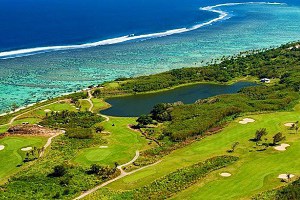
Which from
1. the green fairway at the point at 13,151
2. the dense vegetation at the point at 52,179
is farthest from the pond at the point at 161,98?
the dense vegetation at the point at 52,179

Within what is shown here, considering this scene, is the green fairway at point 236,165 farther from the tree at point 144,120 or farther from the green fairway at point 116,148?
the tree at point 144,120

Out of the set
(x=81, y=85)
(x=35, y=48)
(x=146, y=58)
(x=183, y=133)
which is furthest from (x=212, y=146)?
(x=35, y=48)

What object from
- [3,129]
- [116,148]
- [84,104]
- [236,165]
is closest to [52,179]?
[116,148]

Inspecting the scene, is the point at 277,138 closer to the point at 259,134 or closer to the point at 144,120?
the point at 259,134

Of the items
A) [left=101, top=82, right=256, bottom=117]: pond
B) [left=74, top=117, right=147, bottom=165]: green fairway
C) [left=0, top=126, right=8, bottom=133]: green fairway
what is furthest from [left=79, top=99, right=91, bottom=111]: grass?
[left=0, top=126, right=8, bottom=133]: green fairway

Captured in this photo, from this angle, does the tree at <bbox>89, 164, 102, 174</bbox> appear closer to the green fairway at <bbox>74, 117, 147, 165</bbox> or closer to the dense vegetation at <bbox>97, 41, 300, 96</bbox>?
the green fairway at <bbox>74, 117, 147, 165</bbox>

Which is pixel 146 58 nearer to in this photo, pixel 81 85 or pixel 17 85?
pixel 81 85
